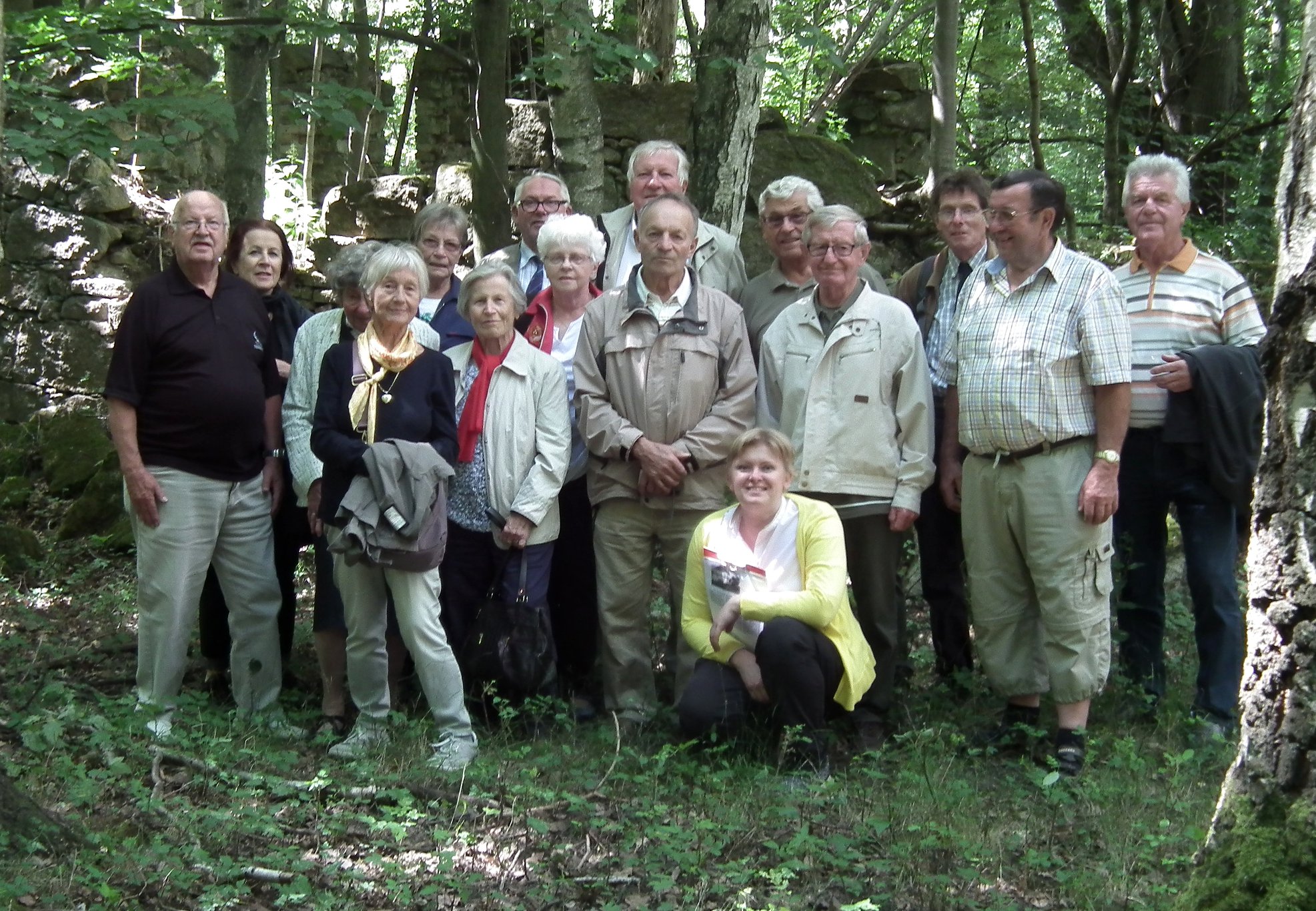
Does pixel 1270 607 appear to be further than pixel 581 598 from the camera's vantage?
No

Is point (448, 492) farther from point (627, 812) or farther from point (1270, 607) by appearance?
point (1270, 607)

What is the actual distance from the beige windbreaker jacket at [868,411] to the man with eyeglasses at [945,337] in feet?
0.71

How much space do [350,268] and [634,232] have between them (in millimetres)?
1231

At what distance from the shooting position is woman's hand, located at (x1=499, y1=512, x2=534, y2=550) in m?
4.93

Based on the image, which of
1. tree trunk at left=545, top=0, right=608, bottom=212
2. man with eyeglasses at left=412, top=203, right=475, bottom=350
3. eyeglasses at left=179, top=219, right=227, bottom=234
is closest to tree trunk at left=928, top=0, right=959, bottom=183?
tree trunk at left=545, top=0, right=608, bottom=212

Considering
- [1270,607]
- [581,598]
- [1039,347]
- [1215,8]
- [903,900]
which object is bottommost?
[903,900]

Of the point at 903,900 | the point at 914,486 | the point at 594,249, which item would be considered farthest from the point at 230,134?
the point at 903,900

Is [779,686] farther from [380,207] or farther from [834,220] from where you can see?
[380,207]

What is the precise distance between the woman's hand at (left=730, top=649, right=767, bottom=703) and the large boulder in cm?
717

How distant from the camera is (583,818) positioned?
3961 mm

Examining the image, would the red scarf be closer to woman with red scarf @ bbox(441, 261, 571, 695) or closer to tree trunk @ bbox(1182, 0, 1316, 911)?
woman with red scarf @ bbox(441, 261, 571, 695)

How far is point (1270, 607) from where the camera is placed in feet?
8.79

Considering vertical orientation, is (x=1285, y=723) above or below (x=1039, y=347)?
below

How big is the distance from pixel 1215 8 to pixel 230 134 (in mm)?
8731
